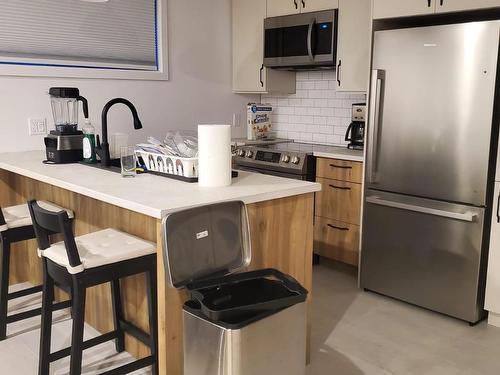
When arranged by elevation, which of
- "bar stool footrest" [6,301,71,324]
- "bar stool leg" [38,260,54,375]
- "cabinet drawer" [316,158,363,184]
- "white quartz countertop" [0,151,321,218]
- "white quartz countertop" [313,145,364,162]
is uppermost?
"white quartz countertop" [313,145,364,162]

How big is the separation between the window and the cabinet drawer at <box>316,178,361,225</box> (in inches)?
65.7

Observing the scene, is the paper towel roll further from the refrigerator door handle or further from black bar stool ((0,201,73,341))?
the refrigerator door handle

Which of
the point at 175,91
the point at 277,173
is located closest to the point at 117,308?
the point at 277,173

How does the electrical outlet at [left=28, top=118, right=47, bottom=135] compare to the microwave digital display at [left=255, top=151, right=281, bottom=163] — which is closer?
the electrical outlet at [left=28, top=118, right=47, bottom=135]

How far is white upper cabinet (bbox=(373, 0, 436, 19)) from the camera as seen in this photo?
9.93ft

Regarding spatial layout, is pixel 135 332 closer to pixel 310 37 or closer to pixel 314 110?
pixel 310 37

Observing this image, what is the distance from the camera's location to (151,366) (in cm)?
236

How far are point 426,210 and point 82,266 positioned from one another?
205 cm

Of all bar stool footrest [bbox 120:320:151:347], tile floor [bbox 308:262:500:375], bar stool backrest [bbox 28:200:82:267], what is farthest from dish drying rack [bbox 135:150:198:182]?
tile floor [bbox 308:262:500:375]

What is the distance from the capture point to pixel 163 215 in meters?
1.88

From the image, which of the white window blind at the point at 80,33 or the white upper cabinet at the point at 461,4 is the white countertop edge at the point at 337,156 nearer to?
the white upper cabinet at the point at 461,4

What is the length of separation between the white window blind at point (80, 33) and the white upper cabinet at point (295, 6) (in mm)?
990

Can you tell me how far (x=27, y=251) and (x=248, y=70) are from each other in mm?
2387

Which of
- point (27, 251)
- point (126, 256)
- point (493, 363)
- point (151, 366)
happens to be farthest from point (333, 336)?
point (27, 251)
